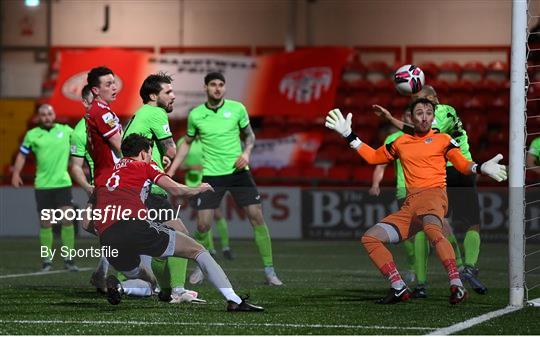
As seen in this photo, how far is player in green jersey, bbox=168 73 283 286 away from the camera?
1287 centimetres

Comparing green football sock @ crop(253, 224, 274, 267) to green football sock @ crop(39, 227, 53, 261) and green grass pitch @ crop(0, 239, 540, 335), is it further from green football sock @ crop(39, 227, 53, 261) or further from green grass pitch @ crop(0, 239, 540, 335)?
green football sock @ crop(39, 227, 53, 261)

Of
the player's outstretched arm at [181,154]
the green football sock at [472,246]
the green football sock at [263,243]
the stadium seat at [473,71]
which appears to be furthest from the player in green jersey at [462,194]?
the stadium seat at [473,71]

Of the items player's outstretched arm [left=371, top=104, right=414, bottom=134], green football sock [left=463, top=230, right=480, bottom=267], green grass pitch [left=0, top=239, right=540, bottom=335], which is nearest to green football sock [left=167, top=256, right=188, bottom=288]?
green grass pitch [left=0, top=239, right=540, bottom=335]

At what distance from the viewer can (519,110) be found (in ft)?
32.6

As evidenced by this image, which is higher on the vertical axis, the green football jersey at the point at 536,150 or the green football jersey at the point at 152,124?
the green football jersey at the point at 152,124

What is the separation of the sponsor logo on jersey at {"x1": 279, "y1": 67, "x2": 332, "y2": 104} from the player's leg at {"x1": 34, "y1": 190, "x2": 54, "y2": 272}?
942cm

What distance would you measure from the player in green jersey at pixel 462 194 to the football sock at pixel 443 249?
124 centimetres

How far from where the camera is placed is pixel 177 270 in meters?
10.3

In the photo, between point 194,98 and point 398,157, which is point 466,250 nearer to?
point 398,157

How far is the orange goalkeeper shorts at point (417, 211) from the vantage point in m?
10.3

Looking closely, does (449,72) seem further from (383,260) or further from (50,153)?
(383,260)

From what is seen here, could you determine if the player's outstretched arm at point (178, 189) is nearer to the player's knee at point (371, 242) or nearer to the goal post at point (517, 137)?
the player's knee at point (371, 242)

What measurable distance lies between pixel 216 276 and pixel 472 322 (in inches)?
75.0

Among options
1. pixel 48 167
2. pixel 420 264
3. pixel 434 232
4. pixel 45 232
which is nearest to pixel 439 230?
pixel 434 232
